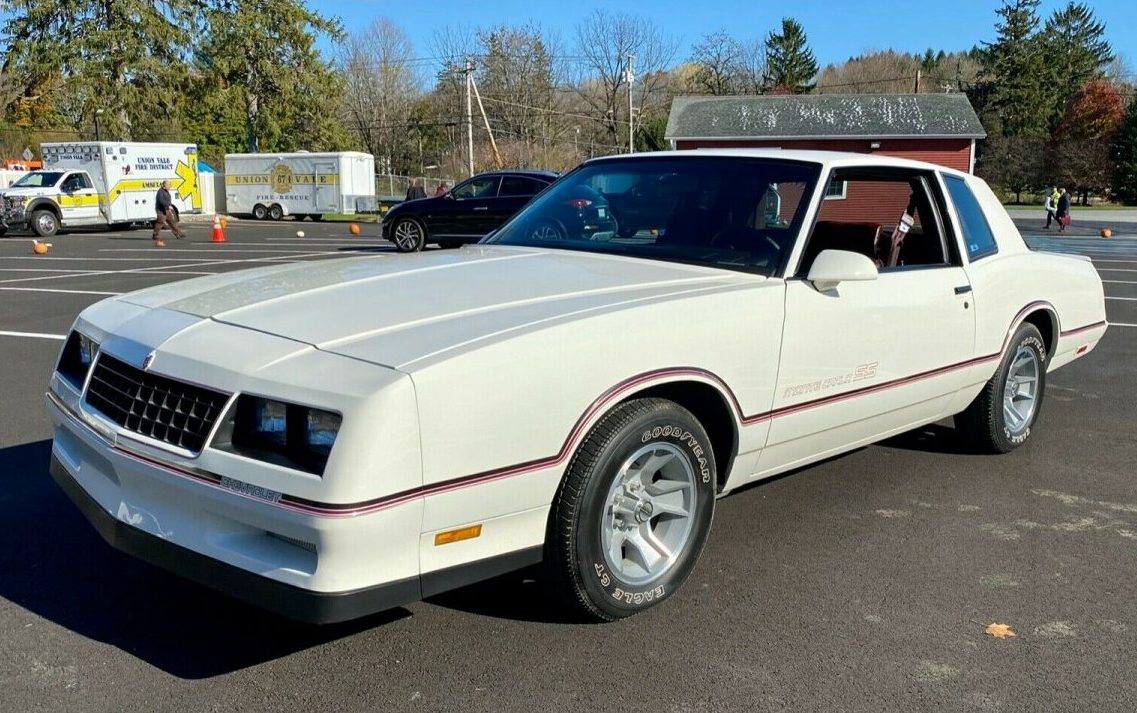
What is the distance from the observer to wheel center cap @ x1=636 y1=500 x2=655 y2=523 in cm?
328

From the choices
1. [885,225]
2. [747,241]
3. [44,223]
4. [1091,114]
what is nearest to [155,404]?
[747,241]

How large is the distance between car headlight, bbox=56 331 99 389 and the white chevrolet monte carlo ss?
15 millimetres

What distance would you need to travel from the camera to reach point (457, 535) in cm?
272

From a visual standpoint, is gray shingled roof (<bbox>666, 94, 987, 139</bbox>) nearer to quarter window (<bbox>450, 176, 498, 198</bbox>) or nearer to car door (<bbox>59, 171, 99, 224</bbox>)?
quarter window (<bbox>450, 176, 498, 198</bbox>)

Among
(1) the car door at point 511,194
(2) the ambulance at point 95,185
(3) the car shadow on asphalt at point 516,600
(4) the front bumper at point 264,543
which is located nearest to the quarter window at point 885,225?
(3) the car shadow on asphalt at point 516,600

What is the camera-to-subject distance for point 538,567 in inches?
121

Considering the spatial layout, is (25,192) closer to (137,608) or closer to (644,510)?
(137,608)

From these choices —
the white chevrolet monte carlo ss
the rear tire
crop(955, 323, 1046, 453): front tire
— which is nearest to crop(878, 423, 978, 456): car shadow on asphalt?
crop(955, 323, 1046, 453): front tire

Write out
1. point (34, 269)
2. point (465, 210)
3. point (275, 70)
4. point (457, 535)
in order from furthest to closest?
point (275, 70) → point (465, 210) → point (34, 269) → point (457, 535)

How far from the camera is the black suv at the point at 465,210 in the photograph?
1912 cm

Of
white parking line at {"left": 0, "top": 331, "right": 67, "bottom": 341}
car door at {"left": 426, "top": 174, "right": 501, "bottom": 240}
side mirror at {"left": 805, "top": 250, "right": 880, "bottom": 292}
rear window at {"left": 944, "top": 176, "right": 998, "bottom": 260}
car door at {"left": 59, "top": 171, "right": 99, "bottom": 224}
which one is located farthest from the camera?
car door at {"left": 59, "top": 171, "right": 99, "bottom": 224}

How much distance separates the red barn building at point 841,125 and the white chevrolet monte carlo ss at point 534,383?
1321 inches

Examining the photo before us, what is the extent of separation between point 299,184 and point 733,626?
1436 inches

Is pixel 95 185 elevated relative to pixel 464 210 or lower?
elevated
